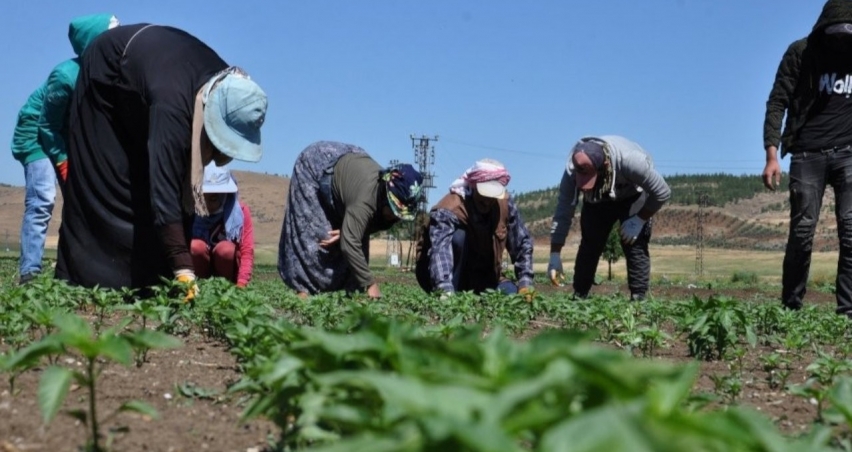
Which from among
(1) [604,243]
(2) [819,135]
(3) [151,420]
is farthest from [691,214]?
(3) [151,420]

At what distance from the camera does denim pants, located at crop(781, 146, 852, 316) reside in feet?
21.5

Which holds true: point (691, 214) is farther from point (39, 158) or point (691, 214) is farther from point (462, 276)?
point (39, 158)

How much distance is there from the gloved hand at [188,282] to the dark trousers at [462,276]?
2828 mm

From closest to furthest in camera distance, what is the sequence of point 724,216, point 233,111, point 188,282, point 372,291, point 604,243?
point 188,282 → point 233,111 → point 372,291 → point 604,243 → point 724,216

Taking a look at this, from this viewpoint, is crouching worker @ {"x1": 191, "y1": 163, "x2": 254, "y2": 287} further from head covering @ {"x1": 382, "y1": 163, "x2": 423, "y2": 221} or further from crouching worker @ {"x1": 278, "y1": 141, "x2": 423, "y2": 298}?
head covering @ {"x1": 382, "y1": 163, "x2": 423, "y2": 221}

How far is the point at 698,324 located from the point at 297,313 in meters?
2.34

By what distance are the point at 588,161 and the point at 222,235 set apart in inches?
96.4

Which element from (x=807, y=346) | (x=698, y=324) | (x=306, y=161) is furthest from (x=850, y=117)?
(x=306, y=161)

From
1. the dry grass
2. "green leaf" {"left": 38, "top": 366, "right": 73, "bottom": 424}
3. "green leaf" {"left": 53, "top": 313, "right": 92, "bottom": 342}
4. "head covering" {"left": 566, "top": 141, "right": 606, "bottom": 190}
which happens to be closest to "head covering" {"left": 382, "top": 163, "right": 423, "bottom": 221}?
"head covering" {"left": 566, "top": 141, "right": 606, "bottom": 190}

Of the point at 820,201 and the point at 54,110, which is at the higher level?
the point at 54,110

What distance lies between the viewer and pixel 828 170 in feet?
21.7

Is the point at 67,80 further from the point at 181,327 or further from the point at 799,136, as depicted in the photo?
the point at 799,136

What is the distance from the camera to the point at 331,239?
23.2 feet

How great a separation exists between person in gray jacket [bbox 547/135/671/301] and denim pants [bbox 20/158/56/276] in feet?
11.9
